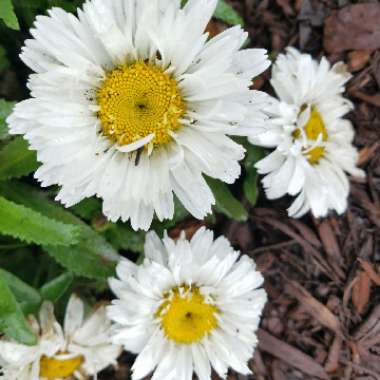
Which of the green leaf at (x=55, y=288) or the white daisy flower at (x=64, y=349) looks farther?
the green leaf at (x=55, y=288)

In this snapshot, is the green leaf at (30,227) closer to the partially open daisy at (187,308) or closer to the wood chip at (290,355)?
the partially open daisy at (187,308)

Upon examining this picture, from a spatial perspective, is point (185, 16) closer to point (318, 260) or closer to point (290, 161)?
point (290, 161)

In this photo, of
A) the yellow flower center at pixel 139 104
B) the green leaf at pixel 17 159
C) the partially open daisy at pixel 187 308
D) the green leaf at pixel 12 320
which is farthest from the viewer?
the partially open daisy at pixel 187 308

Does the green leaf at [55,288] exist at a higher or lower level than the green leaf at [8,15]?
lower

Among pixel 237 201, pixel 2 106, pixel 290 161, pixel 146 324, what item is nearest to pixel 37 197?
pixel 2 106

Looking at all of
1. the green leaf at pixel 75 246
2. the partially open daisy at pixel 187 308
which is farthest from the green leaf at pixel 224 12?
the green leaf at pixel 75 246

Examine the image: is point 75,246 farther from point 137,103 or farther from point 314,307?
point 314,307

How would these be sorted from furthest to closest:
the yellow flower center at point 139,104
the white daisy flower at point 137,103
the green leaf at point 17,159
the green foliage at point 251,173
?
the green foliage at point 251,173, the green leaf at point 17,159, the yellow flower center at point 139,104, the white daisy flower at point 137,103
